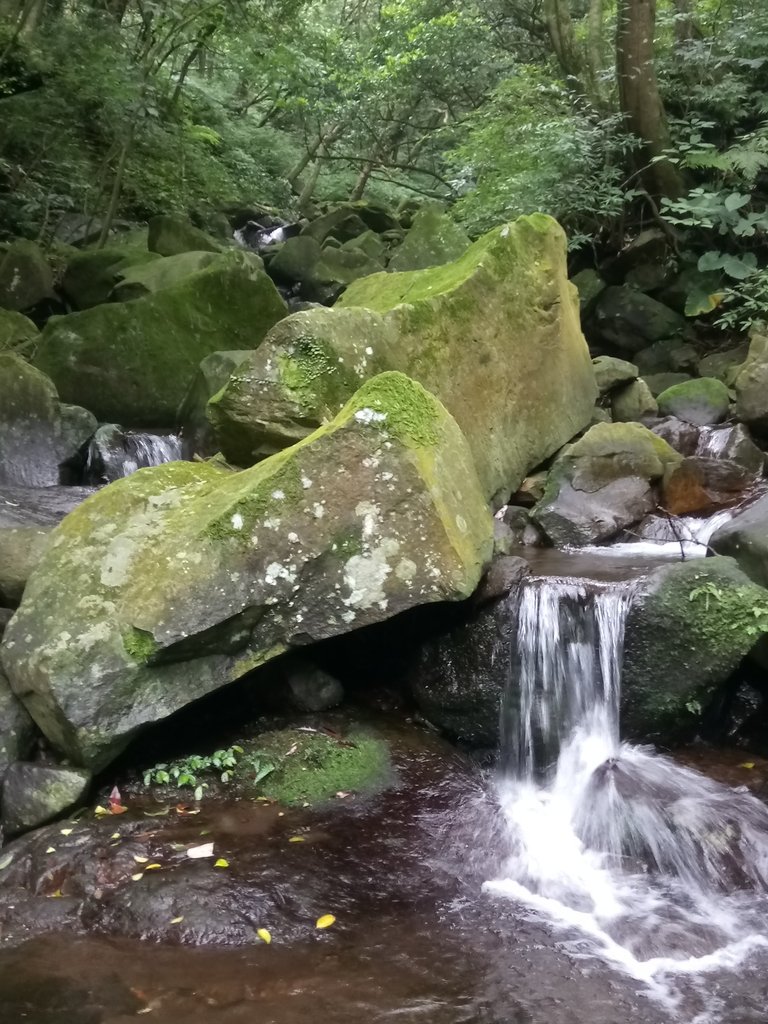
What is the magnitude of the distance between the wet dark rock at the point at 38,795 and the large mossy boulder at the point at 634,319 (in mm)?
9863

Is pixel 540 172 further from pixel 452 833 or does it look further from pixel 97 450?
pixel 452 833

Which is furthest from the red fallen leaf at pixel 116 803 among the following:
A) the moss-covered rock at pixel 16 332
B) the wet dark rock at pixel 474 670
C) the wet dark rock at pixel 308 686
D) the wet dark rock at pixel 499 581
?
the moss-covered rock at pixel 16 332

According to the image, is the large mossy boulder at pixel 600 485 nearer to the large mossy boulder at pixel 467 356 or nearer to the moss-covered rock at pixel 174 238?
the large mossy boulder at pixel 467 356

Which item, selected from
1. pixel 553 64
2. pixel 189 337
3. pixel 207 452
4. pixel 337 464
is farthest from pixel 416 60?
pixel 337 464

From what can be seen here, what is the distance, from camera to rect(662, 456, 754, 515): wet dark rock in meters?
7.66

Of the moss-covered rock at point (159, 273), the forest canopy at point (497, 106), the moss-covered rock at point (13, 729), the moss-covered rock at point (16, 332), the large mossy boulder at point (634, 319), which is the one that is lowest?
the moss-covered rock at point (13, 729)

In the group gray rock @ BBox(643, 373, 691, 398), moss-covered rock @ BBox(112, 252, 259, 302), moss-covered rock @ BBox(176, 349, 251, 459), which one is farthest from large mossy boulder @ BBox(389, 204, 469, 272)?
moss-covered rock @ BBox(176, 349, 251, 459)

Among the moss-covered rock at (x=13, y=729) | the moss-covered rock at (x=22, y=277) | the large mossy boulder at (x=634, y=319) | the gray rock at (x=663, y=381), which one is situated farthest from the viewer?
the large mossy boulder at (x=634, y=319)

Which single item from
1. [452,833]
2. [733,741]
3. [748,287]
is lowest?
[452,833]

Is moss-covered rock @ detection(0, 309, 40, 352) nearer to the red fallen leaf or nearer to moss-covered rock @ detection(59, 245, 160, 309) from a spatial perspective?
moss-covered rock @ detection(59, 245, 160, 309)

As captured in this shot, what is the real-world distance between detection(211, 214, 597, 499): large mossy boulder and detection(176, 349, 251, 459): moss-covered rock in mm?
1368

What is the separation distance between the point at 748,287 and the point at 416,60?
8.24 metres

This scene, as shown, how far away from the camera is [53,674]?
14.7 feet

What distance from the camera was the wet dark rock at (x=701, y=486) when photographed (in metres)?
7.66
